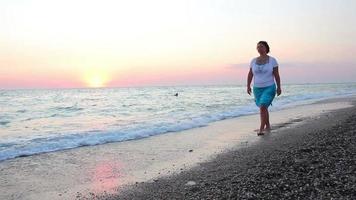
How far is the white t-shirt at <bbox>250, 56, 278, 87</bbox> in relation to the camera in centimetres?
836

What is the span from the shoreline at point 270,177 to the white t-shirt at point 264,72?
222 cm

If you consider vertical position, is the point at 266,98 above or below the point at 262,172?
above

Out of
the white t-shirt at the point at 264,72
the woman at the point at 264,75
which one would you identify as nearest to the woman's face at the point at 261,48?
the woman at the point at 264,75

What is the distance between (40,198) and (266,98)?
17.7 ft

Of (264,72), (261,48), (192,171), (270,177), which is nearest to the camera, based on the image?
(270,177)

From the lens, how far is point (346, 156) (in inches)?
200

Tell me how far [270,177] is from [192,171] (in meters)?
1.45

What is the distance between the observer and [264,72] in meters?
8.45

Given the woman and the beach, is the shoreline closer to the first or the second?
the beach

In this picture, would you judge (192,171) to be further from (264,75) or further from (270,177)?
(264,75)

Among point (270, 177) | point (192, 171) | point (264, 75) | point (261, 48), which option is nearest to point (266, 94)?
point (264, 75)

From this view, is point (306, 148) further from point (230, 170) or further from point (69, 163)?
point (69, 163)

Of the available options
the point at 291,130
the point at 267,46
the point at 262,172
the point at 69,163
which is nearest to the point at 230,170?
the point at 262,172

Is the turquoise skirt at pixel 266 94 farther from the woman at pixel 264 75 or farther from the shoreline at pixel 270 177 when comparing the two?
the shoreline at pixel 270 177
